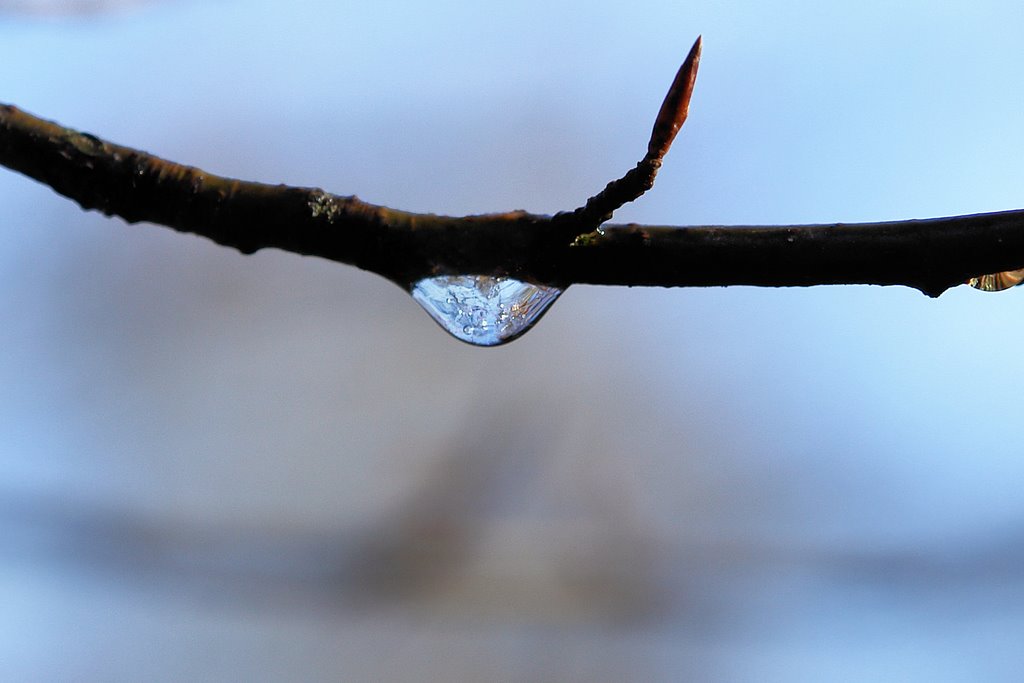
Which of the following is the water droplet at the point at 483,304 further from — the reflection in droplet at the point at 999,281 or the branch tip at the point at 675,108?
the reflection in droplet at the point at 999,281

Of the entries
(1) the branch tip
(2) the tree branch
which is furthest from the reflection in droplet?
(1) the branch tip

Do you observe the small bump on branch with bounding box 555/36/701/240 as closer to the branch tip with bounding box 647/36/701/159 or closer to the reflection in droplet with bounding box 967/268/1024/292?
the branch tip with bounding box 647/36/701/159

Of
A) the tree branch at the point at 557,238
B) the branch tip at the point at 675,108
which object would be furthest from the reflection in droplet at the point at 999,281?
the branch tip at the point at 675,108

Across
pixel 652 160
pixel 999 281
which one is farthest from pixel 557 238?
pixel 999 281

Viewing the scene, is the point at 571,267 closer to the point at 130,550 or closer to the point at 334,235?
the point at 334,235

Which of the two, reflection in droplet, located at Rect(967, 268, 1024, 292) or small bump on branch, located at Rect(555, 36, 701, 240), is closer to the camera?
small bump on branch, located at Rect(555, 36, 701, 240)

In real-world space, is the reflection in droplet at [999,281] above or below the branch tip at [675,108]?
above

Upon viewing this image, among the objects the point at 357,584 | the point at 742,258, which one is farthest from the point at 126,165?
the point at 357,584
